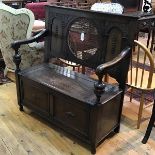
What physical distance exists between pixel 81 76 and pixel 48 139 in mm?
694

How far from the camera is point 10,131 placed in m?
2.31

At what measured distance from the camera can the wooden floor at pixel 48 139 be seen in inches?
81.7

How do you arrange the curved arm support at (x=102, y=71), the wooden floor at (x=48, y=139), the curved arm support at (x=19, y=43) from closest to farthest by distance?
the curved arm support at (x=102, y=71)
the wooden floor at (x=48, y=139)
the curved arm support at (x=19, y=43)

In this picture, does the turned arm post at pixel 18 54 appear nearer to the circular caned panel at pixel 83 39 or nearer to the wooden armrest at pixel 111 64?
the circular caned panel at pixel 83 39

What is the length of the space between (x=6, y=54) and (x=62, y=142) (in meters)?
1.53

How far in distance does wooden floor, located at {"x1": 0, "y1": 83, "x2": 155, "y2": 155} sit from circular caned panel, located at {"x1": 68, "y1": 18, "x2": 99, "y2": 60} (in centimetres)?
81

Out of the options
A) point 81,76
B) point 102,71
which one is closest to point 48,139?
point 81,76

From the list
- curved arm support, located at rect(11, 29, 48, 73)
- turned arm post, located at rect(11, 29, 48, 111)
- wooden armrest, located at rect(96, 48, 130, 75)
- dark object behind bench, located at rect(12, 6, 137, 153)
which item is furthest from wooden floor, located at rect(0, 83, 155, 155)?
wooden armrest, located at rect(96, 48, 130, 75)

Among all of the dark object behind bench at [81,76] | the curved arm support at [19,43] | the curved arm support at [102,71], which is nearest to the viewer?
the curved arm support at [102,71]

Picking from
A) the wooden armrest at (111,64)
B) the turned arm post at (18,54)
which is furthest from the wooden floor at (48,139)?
the wooden armrest at (111,64)

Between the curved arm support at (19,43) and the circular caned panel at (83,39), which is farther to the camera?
the curved arm support at (19,43)

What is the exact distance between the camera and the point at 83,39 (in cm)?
238

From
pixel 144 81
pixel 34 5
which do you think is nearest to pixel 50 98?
pixel 144 81

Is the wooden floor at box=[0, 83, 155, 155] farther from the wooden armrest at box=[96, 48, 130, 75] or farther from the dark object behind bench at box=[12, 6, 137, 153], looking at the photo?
the wooden armrest at box=[96, 48, 130, 75]
